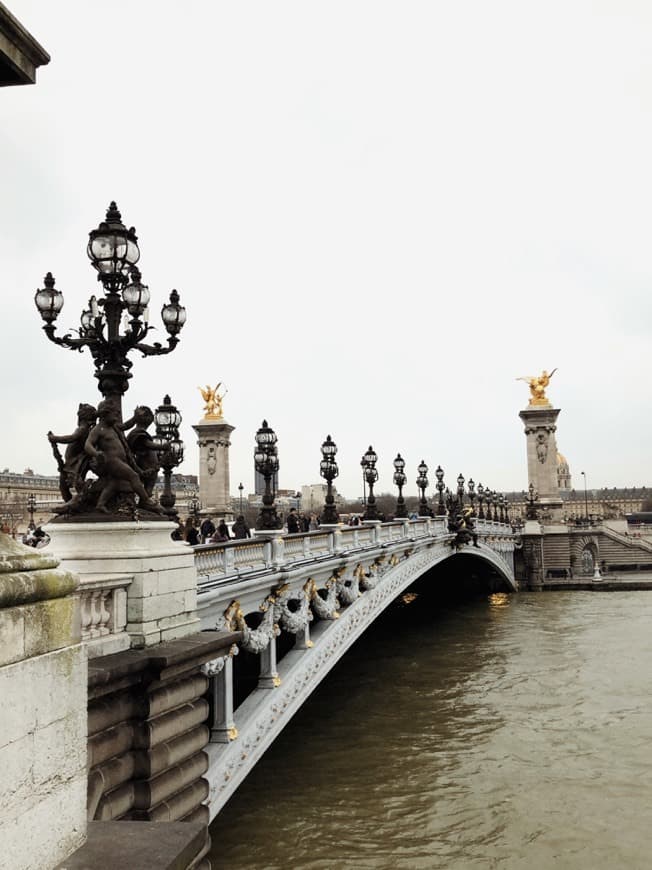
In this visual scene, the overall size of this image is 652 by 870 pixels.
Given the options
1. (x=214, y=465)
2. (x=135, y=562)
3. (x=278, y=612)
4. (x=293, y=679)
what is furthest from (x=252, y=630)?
(x=214, y=465)

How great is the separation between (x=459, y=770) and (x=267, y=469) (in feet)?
25.7

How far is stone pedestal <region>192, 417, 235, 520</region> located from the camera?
5347cm

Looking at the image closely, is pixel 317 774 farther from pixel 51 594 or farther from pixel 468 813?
pixel 51 594

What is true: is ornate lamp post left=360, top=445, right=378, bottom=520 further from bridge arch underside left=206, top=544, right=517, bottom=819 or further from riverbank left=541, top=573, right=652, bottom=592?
riverbank left=541, top=573, right=652, bottom=592

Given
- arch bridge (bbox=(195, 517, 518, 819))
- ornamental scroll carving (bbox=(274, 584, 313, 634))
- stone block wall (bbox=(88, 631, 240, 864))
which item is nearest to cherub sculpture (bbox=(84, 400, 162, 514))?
stone block wall (bbox=(88, 631, 240, 864))

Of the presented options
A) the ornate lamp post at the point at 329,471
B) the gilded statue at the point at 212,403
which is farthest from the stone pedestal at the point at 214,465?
the ornate lamp post at the point at 329,471

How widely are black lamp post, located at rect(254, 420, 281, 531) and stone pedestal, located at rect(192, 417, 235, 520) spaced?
37443 mm

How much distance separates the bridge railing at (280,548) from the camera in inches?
442

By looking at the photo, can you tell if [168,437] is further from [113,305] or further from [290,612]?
[113,305]

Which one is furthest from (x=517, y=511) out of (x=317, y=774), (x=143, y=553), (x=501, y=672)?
(x=143, y=553)

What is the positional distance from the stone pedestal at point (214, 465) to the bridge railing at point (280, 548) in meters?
27.8

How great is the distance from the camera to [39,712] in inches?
142

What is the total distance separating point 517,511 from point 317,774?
144 m

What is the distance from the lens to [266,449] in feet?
50.5
